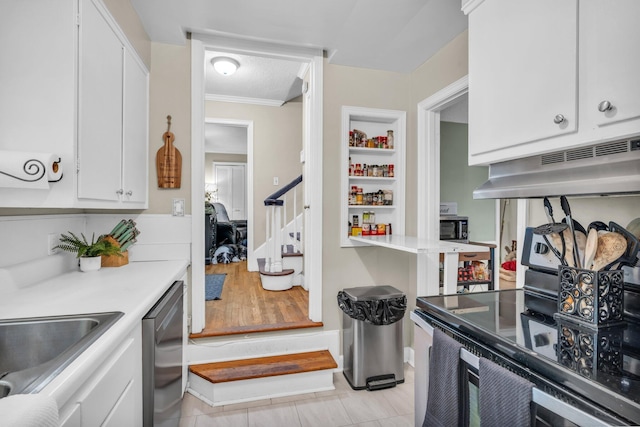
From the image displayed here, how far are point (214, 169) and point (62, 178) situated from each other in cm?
709

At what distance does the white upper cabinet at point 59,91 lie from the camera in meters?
1.22

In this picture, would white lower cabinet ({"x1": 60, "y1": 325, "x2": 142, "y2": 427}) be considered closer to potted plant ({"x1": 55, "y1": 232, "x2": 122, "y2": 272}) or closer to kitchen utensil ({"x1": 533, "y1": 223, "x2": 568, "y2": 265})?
potted plant ({"x1": 55, "y1": 232, "x2": 122, "y2": 272})

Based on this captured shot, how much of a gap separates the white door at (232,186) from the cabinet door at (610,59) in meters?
7.70

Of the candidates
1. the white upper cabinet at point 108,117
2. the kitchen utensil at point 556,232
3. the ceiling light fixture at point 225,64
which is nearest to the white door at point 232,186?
the ceiling light fixture at point 225,64

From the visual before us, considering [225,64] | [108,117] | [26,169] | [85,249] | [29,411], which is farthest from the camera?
[225,64]

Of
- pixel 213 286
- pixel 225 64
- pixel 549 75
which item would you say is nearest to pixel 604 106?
pixel 549 75

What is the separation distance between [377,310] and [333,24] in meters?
2.03

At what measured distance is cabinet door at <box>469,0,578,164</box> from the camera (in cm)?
111

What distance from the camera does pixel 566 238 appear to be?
1.14 metres

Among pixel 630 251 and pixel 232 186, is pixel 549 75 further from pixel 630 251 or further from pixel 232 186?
pixel 232 186

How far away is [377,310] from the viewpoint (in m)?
2.31

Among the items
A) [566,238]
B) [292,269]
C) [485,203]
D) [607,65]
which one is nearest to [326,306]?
[292,269]

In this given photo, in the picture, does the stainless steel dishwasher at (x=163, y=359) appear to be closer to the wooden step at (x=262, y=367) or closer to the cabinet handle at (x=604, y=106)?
the wooden step at (x=262, y=367)

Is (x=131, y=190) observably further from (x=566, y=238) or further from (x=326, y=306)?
(x=566, y=238)
